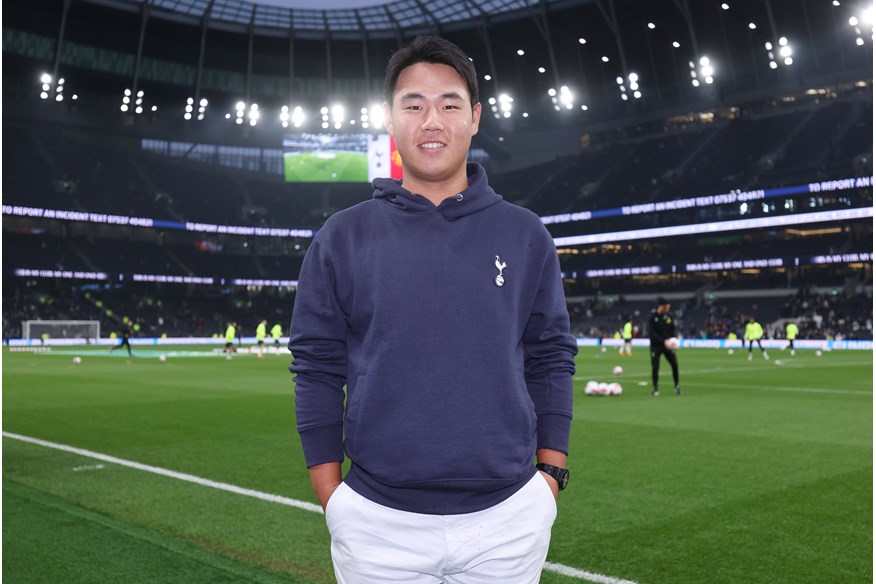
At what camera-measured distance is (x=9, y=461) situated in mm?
8922

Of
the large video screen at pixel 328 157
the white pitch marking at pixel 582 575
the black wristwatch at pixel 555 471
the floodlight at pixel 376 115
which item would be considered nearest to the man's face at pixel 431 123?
the black wristwatch at pixel 555 471

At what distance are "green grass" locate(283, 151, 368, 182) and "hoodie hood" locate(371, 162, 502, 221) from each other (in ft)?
194

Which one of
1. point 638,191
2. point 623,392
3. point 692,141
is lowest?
point 623,392

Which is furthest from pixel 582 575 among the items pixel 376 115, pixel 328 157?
pixel 376 115

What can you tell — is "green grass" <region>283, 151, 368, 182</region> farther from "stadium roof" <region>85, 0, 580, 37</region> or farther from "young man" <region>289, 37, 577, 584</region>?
"young man" <region>289, 37, 577, 584</region>

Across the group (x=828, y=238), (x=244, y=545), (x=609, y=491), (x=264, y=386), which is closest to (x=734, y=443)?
(x=609, y=491)

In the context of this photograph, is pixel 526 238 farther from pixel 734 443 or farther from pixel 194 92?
pixel 194 92

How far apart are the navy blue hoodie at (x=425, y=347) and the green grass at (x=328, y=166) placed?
5927 centimetres

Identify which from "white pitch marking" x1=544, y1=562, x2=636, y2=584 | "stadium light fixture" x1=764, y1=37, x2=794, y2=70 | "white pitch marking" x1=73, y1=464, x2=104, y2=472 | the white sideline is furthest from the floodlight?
"white pitch marking" x1=544, y1=562, x2=636, y2=584

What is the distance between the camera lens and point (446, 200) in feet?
7.49

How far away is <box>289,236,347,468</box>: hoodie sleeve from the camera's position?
2309 mm

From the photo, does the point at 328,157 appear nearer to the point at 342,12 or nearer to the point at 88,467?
the point at 342,12

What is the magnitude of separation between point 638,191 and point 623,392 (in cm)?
5047

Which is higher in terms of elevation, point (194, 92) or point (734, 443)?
point (194, 92)
